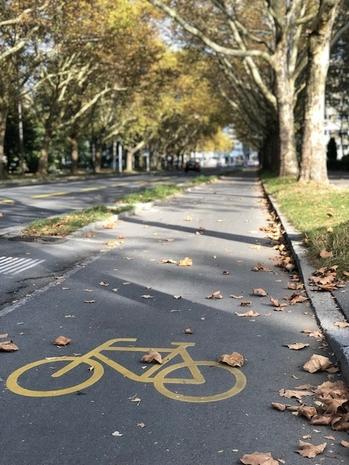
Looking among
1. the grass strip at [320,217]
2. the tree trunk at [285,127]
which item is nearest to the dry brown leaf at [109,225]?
the grass strip at [320,217]

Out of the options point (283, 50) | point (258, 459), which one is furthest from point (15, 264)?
point (283, 50)

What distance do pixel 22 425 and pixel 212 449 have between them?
112cm

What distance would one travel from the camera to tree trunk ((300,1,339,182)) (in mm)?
19375

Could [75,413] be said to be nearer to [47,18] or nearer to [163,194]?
[163,194]

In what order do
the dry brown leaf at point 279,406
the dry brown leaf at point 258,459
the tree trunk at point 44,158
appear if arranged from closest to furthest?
the dry brown leaf at point 258,459
the dry brown leaf at point 279,406
the tree trunk at point 44,158

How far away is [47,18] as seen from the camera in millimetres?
27547

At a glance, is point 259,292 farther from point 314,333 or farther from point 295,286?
point 314,333

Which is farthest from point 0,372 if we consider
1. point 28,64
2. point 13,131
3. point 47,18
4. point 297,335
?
point 13,131

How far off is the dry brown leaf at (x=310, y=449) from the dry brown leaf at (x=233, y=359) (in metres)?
1.29

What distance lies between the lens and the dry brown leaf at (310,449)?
3.31 metres

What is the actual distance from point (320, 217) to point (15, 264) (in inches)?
237

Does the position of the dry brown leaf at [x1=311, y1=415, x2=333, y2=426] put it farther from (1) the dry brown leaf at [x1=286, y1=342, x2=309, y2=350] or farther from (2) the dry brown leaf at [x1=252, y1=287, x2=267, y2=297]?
(2) the dry brown leaf at [x1=252, y1=287, x2=267, y2=297]

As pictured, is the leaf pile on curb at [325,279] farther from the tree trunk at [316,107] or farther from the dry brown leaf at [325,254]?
the tree trunk at [316,107]

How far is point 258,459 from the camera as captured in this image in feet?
10.5
